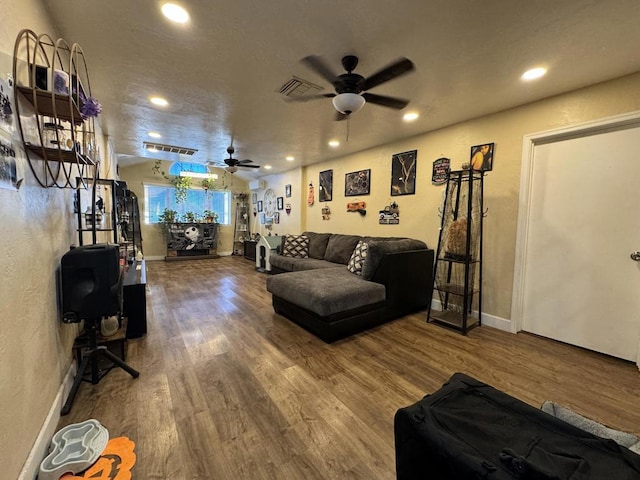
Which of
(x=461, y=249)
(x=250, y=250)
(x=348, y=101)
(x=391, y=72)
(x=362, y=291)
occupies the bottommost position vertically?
(x=250, y=250)

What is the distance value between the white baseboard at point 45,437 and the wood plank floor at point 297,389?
0.09 metres

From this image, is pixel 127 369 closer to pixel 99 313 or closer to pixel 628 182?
pixel 99 313

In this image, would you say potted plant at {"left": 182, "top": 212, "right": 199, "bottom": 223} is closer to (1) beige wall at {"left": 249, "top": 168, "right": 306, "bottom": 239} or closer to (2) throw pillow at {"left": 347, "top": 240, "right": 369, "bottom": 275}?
(1) beige wall at {"left": 249, "top": 168, "right": 306, "bottom": 239}

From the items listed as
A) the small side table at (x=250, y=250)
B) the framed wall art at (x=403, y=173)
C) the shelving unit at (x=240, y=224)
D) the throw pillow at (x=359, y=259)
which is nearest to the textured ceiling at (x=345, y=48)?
the framed wall art at (x=403, y=173)

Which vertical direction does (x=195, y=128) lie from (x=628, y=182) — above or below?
above

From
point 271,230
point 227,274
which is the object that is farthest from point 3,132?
point 271,230

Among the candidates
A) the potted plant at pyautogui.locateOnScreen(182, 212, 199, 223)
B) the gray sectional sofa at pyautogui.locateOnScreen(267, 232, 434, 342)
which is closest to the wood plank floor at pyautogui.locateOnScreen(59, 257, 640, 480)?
the gray sectional sofa at pyautogui.locateOnScreen(267, 232, 434, 342)

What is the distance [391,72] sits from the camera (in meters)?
1.85

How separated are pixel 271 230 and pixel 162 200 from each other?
127 inches

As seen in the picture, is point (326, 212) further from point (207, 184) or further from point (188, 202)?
point (188, 202)

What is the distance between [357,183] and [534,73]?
9.46 ft

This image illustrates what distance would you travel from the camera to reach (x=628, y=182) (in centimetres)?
230

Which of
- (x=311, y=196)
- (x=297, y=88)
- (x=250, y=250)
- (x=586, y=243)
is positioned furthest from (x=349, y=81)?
(x=250, y=250)

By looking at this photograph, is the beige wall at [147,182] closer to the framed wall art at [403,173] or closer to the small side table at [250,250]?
the small side table at [250,250]
